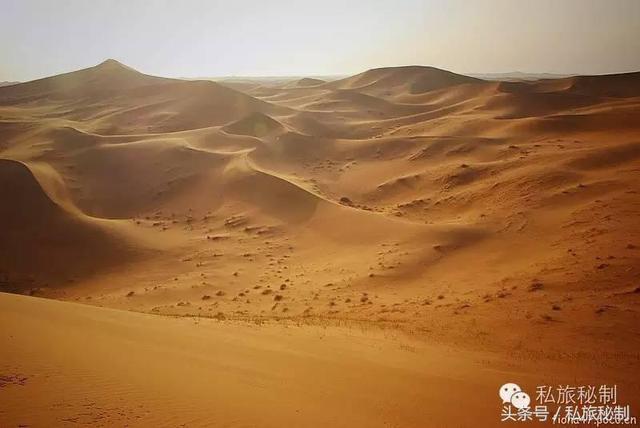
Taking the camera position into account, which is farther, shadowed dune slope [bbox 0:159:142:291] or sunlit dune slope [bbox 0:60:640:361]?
shadowed dune slope [bbox 0:159:142:291]

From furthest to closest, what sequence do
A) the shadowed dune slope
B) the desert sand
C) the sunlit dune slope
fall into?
the shadowed dune slope, the sunlit dune slope, the desert sand

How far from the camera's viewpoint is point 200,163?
22.6 m

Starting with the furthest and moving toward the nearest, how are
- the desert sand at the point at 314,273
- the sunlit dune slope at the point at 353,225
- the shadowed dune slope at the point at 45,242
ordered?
1. the shadowed dune slope at the point at 45,242
2. the sunlit dune slope at the point at 353,225
3. the desert sand at the point at 314,273

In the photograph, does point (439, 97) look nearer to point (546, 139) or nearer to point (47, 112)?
point (546, 139)

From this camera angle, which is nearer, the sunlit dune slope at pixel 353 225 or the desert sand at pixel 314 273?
the desert sand at pixel 314 273

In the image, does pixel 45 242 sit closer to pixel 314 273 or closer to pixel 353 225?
pixel 314 273

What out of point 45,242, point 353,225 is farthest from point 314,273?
point 45,242

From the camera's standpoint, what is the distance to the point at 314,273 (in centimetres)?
1180

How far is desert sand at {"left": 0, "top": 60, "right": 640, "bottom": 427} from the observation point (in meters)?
4.76

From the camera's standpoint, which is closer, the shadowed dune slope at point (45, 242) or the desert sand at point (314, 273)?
the desert sand at point (314, 273)

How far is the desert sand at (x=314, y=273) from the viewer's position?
476 centimetres

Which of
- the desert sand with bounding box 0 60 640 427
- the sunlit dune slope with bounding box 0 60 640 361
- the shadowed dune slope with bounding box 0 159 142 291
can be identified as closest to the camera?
the desert sand with bounding box 0 60 640 427

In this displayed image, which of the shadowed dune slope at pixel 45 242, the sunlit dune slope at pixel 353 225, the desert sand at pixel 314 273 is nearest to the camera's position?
the desert sand at pixel 314 273

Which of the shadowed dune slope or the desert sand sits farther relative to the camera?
the shadowed dune slope
